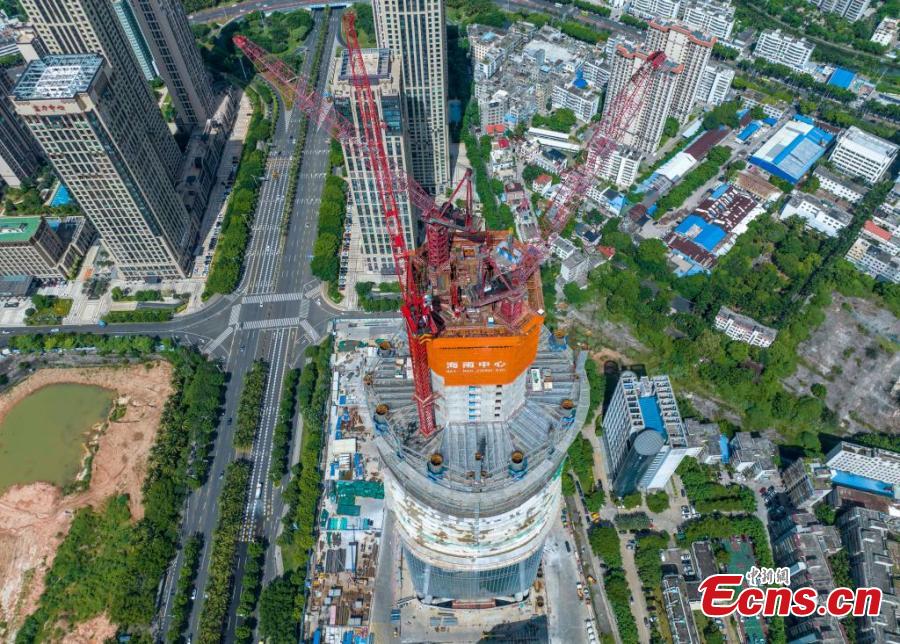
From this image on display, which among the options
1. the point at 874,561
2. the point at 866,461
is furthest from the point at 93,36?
the point at 874,561

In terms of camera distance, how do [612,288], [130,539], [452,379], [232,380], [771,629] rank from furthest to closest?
[612,288], [232,380], [130,539], [771,629], [452,379]

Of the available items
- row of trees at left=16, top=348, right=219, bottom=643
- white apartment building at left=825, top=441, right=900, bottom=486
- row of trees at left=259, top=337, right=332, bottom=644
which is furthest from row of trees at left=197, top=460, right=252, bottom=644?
white apartment building at left=825, top=441, right=900, bottom=486

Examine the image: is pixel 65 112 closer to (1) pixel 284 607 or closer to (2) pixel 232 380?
(2) pixel 232 380

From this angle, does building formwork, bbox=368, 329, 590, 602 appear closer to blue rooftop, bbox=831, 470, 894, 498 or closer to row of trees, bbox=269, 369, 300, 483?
row of trees, bbox=269, 369, 300, 483

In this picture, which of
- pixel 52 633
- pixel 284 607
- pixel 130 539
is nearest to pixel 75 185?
pixel 130 539

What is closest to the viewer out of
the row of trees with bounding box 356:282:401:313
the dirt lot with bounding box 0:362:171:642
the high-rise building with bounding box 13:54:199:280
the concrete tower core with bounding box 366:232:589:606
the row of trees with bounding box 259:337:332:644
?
the concrete tower core with bounding box 366:232:589:606

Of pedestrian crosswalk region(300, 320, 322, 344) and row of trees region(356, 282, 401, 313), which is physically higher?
row of trees region(356, 282, 401, 313)

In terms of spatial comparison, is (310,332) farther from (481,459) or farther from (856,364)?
(856,364)
